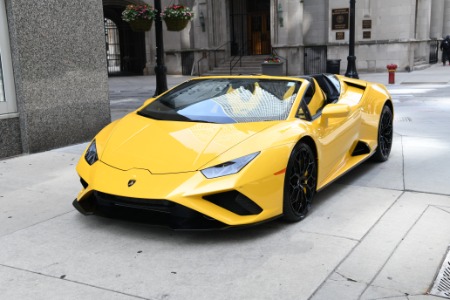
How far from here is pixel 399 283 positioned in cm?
339

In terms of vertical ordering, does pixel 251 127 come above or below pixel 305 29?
below

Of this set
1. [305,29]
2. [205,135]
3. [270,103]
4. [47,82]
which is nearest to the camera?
[205,135]

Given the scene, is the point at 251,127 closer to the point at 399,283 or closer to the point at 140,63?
the point at 399,283

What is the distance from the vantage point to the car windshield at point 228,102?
4.90 m

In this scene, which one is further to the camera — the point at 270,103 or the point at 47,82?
the point at 47,82

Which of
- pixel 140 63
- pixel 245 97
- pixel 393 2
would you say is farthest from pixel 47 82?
pixel 140 63

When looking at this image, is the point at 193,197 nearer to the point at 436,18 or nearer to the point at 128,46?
the point at 128,46

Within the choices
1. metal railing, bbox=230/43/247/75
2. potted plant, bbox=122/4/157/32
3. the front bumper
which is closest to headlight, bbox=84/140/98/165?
the front bumper

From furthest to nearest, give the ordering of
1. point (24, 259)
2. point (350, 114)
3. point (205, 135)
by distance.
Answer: point (350, 114) → point (205, 135) → point (24, 259)

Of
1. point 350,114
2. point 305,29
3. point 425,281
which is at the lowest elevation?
point 425,281

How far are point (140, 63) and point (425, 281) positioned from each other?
32.1m

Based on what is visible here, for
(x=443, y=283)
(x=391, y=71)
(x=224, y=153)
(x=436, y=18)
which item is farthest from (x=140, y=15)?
(x=436, y=18)

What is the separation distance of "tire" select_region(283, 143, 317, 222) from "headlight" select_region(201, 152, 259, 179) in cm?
45

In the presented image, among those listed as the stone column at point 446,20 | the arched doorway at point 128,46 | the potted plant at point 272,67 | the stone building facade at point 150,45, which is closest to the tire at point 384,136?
the stone building facade at point 150,45
